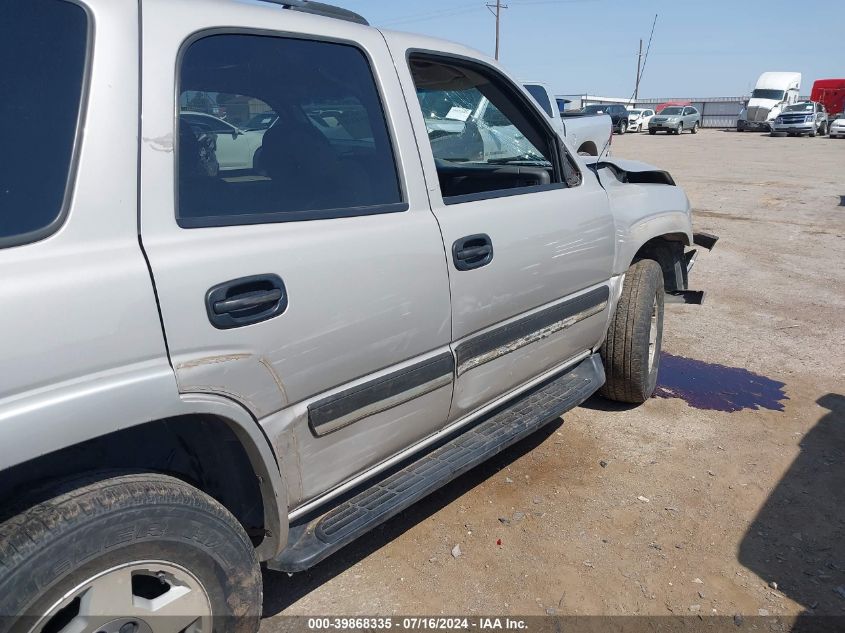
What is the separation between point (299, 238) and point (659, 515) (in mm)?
2179

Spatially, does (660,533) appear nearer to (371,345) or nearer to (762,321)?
(371,345)

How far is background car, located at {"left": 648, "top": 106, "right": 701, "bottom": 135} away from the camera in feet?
120

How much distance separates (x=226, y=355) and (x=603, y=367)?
8.33 ft

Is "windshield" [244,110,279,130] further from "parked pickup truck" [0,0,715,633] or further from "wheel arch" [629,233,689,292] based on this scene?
"wheel arch" [629,233,689,292]

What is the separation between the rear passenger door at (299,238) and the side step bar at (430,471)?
14 cm

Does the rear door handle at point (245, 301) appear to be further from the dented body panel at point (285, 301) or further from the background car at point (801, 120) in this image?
the background car at point (801, 120)

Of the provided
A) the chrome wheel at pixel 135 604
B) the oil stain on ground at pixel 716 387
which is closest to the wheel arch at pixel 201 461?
the chrome wheel at pixel 135 604

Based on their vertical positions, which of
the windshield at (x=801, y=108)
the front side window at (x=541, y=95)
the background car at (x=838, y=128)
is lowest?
the background car at (x=838, y=128)

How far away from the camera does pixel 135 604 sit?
5.70ft

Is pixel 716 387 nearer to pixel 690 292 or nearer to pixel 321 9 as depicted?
pixel 690 292

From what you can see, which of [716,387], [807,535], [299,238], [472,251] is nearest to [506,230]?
[472,251]

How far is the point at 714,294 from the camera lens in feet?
21.9

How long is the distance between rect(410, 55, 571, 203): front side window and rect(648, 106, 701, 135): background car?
119ft

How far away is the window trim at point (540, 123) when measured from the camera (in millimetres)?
2617
